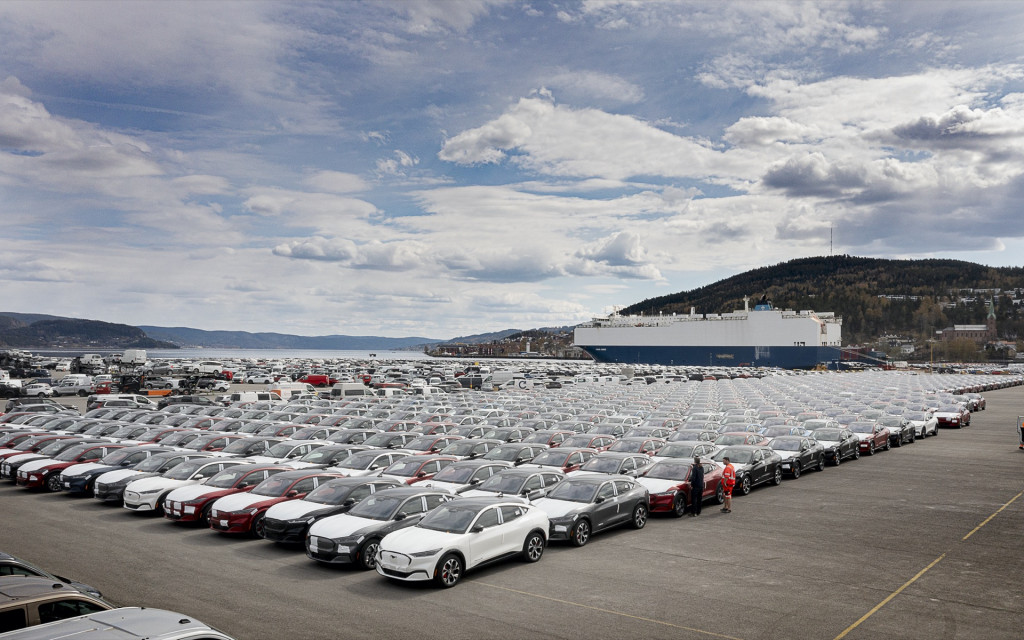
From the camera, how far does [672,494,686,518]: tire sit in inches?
640

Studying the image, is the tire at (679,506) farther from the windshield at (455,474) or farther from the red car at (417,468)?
the red car at (417,468)

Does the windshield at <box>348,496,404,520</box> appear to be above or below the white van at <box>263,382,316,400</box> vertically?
above

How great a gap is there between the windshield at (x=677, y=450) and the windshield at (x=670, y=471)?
2.46 metres

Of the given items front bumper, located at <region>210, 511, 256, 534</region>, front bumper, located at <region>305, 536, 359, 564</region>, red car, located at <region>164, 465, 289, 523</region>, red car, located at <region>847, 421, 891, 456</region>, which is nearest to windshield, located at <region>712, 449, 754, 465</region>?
red car, located at <region>847, 421, 891, 456</region>

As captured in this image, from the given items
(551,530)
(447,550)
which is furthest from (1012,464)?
(447,550)

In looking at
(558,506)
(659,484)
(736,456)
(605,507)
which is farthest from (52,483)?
(736,456)

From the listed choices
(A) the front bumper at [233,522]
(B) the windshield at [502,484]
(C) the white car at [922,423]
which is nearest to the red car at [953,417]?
(C) the white car at [922,423]

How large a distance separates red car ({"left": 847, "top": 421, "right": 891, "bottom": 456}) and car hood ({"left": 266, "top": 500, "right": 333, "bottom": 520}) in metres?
22.1

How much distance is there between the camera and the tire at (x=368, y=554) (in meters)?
12.1

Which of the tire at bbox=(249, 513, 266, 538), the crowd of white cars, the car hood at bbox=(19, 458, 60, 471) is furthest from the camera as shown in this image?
the car hood at bbox=(19, 458, 60, 471)

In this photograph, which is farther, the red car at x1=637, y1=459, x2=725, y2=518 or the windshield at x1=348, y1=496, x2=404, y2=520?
the red car at x1=637, y1=459, x2=725, y2=518

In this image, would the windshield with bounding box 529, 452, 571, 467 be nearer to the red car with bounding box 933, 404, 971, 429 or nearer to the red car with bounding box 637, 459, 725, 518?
the red car with bounding box 637, 459, 725, 518

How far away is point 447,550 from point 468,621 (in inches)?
65.7

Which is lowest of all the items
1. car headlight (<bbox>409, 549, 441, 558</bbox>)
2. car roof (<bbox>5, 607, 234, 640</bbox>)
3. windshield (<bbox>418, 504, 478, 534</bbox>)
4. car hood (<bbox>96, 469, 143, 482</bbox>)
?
car hood (<bbox>96, 469, 143, 482</bbox>)
